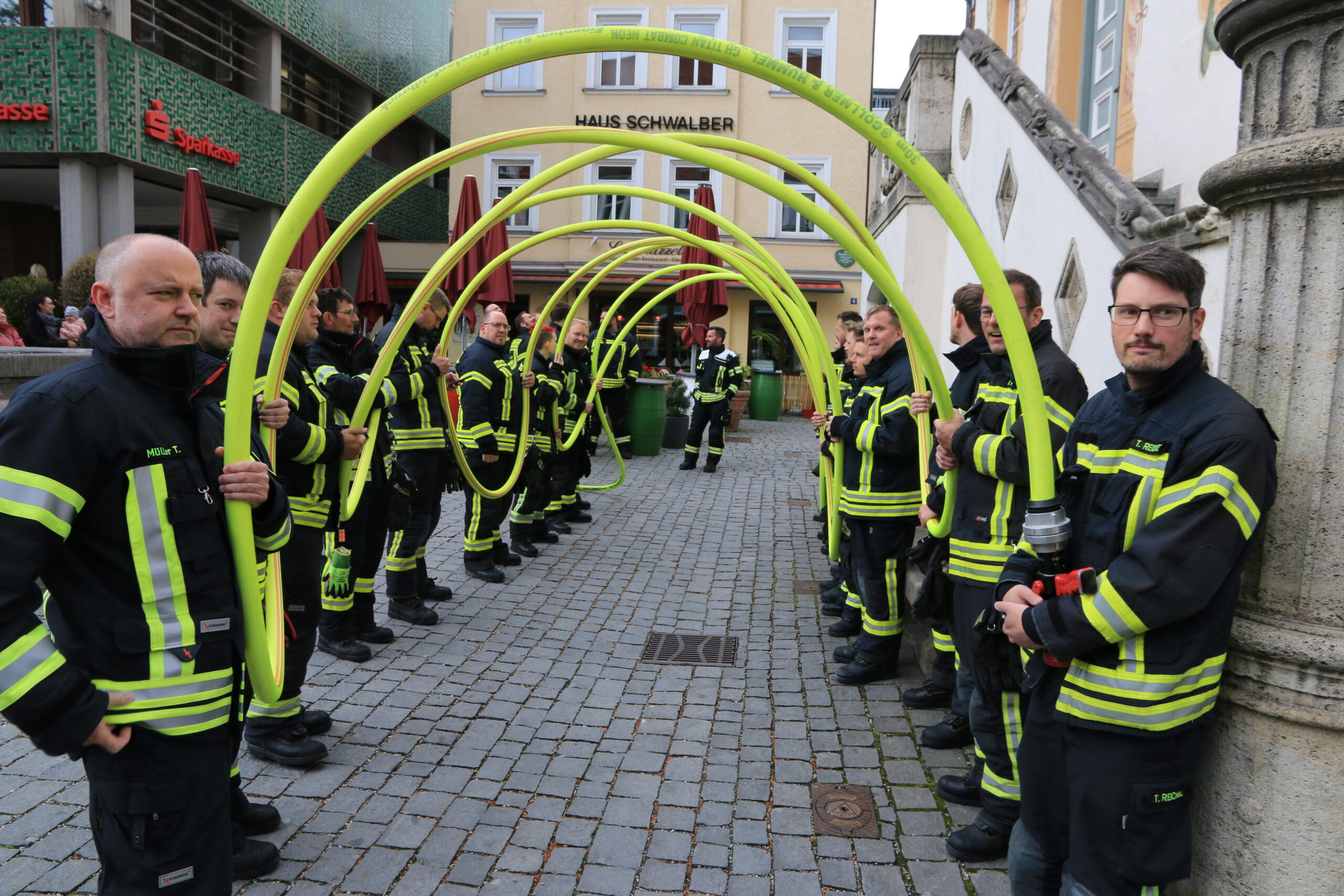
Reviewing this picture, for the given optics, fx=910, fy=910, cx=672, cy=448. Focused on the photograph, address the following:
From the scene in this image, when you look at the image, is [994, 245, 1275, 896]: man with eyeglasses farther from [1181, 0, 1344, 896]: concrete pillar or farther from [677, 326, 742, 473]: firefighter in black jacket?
[677, 326, 742, 473]: firefighter in black jacket

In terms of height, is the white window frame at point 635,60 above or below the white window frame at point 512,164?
above

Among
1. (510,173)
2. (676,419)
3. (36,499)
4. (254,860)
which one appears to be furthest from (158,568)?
(510,173)

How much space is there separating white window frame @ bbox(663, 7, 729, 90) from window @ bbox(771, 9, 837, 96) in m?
1.40

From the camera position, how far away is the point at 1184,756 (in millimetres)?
2432

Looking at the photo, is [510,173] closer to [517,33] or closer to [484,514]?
[517,33]

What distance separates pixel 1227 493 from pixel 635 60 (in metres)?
24.7

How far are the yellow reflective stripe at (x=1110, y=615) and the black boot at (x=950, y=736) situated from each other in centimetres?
228

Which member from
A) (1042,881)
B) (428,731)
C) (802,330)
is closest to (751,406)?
(802,330)

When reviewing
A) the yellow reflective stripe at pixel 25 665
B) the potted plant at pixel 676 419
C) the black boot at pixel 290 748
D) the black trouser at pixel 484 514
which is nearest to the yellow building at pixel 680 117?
the potted plant at pixel 676 419

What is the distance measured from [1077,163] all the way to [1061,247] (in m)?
Result: 0.54

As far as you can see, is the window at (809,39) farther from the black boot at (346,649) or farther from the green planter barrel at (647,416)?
the black boot at (346,649)

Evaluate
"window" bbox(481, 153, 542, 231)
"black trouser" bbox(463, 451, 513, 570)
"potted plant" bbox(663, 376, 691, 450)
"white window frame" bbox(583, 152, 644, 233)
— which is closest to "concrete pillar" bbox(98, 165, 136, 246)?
"potted plant" bbox(663, 376, 691, 450)

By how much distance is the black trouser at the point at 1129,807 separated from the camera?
237cm

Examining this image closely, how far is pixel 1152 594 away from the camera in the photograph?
2.29 meters
